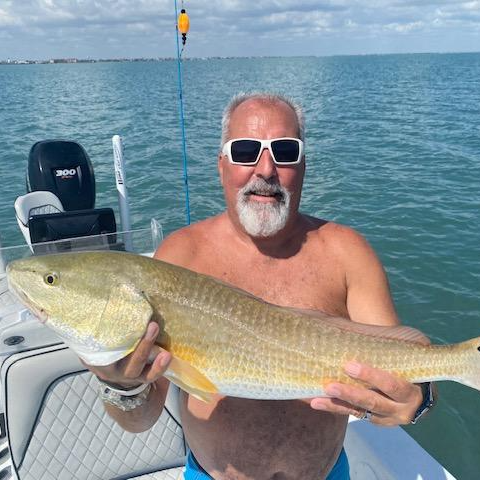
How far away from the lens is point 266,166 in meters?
2.81

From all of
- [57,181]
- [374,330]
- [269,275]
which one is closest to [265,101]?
[269,275]

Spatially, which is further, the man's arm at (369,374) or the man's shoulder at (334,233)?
the man's shoulder at (334,233)

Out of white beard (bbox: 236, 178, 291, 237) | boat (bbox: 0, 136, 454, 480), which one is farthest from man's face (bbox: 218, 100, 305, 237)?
boat (bbox: 0, 136, 454, 480)

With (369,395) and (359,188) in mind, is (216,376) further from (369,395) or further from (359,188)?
(359,188)

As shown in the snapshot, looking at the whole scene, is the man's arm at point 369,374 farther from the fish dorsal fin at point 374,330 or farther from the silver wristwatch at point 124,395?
the silver wristwatch at point 124,395

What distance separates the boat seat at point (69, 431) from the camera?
3.01 metres

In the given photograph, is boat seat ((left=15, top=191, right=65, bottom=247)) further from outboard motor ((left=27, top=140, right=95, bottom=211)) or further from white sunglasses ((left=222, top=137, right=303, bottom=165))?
white sunglasses ((left=222, top=137, right=303, bottom=165))

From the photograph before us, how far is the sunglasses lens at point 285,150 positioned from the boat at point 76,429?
172 centimetres

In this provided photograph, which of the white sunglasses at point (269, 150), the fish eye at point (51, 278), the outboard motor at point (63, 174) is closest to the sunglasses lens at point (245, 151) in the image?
the white sunglasses at point (269, 150)

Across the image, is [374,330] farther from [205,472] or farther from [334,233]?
[205,472]

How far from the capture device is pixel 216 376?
2.20m

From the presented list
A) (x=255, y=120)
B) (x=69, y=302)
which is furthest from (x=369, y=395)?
(x=255, y=120)

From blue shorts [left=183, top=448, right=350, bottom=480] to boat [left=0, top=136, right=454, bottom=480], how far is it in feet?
1.88

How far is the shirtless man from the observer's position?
8.93 ft
